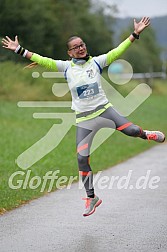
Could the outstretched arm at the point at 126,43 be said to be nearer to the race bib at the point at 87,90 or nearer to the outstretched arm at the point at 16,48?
the race bib at the point at 87,90

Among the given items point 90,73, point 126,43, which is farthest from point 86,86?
point 126,43

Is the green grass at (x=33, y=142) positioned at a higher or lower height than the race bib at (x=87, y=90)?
lower

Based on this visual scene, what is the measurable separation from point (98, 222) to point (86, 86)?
1722mm

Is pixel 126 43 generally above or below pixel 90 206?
above

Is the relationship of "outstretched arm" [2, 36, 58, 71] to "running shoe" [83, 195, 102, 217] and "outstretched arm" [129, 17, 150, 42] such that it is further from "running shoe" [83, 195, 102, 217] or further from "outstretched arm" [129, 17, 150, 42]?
"running shoe" [83, 195, 102, 217]

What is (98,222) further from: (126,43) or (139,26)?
(139,26)

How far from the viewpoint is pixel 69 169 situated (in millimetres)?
13812

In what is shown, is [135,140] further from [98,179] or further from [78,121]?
[78,121]

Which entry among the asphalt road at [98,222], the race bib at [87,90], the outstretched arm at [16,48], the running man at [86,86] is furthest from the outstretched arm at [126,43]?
the asphalt road at [98,222]

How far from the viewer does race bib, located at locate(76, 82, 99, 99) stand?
27.5 ft

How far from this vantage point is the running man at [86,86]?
27.6ft

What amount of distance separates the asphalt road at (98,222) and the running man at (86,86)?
47cm

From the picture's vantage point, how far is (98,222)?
8359 mm

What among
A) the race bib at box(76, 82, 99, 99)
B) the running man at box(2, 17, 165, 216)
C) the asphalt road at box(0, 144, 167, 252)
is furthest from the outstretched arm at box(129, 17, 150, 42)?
the asphalt road at box(0, 144, 167, 252)
